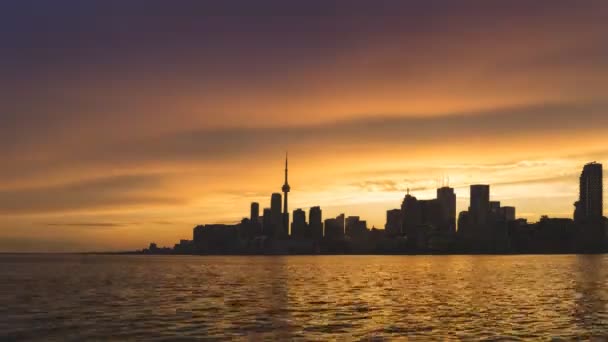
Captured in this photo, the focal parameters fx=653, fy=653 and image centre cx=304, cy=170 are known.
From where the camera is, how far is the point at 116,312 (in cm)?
6819

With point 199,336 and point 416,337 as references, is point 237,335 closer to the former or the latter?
point 199,336

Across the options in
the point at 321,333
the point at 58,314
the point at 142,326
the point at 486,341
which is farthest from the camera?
the point at 58,314

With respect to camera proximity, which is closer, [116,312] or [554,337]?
[554,337]

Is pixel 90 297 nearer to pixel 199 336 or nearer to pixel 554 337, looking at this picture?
pixel 199 336

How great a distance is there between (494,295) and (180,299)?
1723 inches

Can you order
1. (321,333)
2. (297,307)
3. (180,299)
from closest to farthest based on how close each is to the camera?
(321,333) → (297,307) → (180,299)

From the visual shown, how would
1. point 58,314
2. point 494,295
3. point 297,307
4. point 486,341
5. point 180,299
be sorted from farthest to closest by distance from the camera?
point 494,295
point 180,299
point 297,307
point 58,314
point 486,341

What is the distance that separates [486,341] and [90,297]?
60.1m

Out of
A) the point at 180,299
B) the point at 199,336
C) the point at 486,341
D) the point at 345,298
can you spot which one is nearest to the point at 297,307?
the point at 345,298

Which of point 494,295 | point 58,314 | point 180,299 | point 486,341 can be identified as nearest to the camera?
point 486,341

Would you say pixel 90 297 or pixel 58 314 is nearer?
pixel 58 314

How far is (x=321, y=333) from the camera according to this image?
169 feet

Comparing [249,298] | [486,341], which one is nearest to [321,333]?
[486,341]

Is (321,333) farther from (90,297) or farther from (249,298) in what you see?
(90,297)
